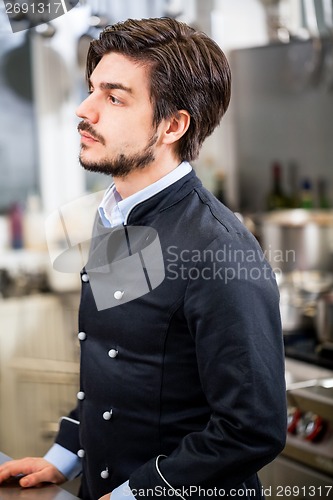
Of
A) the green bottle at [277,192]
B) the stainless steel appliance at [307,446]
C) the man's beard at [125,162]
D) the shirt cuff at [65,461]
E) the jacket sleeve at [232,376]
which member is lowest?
the stainless steel appliance at [307,446]

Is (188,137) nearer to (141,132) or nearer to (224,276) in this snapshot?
(141,132)

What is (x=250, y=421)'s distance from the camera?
102cm

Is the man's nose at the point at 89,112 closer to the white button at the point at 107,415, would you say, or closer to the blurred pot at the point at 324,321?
the white button at the point at 107,415

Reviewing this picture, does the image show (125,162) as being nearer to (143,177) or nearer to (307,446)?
(143,177)

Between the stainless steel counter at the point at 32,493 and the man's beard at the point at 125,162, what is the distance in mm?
490

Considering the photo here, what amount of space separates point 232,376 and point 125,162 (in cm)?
36

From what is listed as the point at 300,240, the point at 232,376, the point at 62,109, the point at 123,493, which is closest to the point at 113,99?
the point at 232,376

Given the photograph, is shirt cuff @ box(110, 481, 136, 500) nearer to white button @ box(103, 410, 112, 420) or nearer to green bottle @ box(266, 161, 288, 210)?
white button @ box(103, 410, 112, 420)

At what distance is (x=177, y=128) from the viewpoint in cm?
117

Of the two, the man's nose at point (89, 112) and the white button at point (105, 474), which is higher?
the man's nose at point (89, 112)

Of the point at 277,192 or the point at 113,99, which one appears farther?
the point at 277,192

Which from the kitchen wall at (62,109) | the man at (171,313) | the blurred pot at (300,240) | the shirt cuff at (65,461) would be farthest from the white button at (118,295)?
the kitchen wall at (62,109)

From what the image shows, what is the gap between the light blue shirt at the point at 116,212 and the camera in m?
1.17

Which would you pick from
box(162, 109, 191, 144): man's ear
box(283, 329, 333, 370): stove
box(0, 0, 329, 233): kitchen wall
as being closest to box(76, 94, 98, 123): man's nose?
box(162, 109, 191, 144): man's ear
